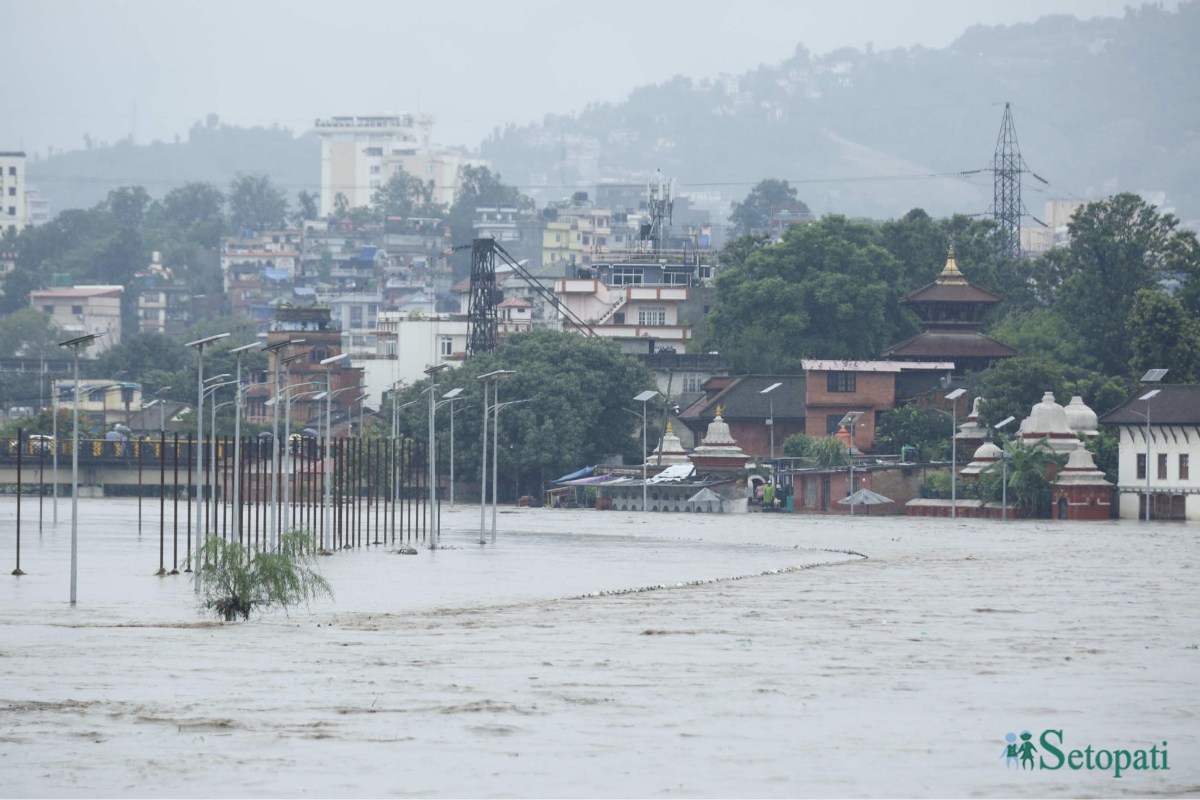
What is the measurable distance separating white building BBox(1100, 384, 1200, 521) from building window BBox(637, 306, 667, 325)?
1924 inches

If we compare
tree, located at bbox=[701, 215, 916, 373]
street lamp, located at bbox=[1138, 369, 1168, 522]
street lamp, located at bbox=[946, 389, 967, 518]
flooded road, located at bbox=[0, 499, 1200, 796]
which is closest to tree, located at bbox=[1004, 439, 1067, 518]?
street lamp, located at bbox=[946, 389, 967, 518]

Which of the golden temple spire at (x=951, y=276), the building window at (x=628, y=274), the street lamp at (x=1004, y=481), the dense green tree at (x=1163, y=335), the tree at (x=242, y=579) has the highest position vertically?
the building window at (x=628, y=274)

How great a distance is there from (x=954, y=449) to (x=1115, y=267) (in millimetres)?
31632

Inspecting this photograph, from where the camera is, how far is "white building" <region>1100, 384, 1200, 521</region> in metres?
90.8

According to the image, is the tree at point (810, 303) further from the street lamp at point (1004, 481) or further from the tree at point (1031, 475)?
the tree at point (1031, 475)

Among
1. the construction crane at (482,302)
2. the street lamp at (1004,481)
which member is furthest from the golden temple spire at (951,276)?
the street lamp at (1004,481)

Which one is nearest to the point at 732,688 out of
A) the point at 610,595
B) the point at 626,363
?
the point at 610,595

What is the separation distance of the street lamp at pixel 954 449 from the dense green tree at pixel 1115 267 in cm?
1458

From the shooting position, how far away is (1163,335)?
108 meters

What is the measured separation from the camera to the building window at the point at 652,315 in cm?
13988

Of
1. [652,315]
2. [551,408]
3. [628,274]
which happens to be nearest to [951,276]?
[551,408]

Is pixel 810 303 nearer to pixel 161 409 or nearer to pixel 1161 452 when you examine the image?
pixel 1161 452

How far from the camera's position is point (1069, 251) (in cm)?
12812

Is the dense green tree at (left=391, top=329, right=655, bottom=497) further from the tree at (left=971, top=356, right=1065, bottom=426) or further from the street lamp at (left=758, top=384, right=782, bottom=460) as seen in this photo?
the tree at (left=971, top=356, right=1065, bottom=426)
